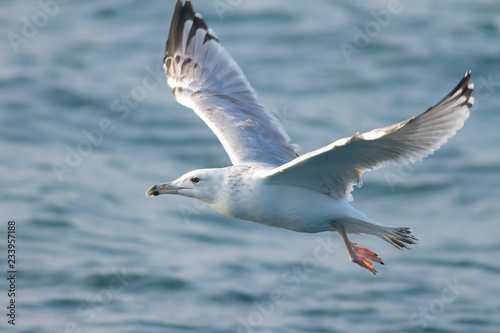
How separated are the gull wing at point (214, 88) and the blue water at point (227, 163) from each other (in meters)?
3.74

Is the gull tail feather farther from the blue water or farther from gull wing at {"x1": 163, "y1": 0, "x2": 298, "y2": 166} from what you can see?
the blue water

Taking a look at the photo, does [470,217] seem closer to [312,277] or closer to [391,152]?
[312,277]

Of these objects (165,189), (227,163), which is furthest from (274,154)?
(227,163)

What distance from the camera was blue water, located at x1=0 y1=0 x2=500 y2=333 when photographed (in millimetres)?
11633

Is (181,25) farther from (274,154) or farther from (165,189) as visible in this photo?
(165,189)

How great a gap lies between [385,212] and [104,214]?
4816 millimetres

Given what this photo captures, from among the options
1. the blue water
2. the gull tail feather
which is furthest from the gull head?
the blue water

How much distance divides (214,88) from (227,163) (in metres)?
5.52

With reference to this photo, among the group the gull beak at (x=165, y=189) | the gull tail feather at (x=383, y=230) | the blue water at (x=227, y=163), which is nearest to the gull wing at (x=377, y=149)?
the gull tail feather at (x=383, y=230)

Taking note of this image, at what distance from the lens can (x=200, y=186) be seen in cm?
693

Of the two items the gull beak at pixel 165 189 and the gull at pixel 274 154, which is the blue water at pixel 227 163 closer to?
the gull at pixel 274 154

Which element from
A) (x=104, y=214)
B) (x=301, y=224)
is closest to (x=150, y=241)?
(x=104, y=214)

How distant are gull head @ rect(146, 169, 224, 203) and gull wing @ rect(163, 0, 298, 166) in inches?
36.6

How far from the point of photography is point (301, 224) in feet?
22.4
